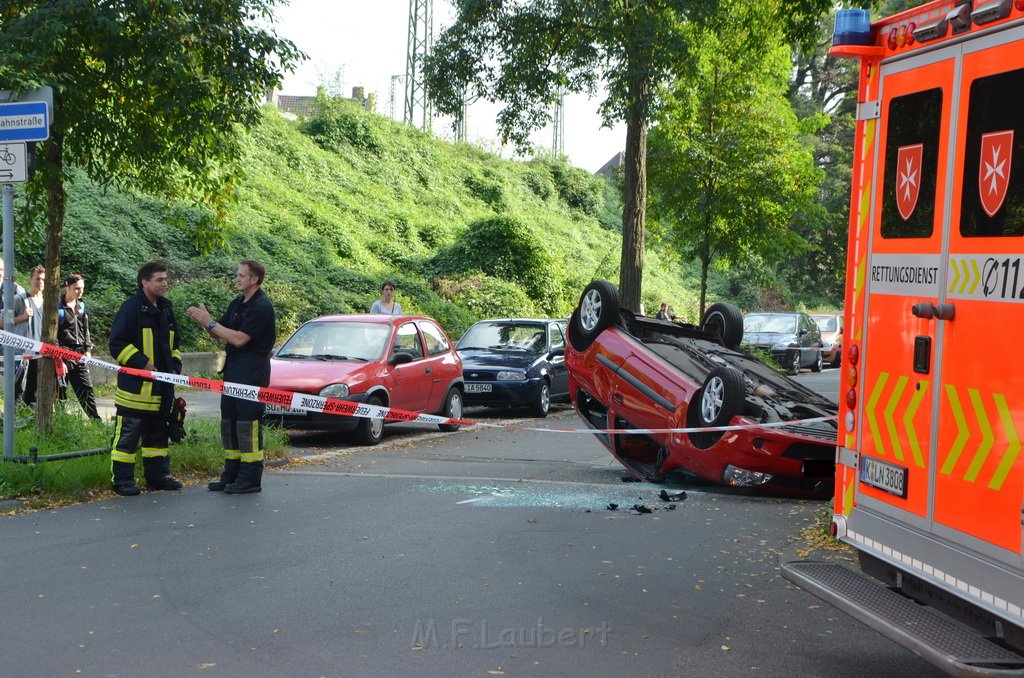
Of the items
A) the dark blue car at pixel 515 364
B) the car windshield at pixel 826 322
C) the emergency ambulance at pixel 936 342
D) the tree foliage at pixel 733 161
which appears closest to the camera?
the emergency ambulance at pixel 936 342

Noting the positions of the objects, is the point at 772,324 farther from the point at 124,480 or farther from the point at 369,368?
the point at 124,480

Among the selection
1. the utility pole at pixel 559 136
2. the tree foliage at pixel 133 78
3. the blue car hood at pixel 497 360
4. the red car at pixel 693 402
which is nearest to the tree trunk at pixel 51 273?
the tree foliage at pixel 133 78

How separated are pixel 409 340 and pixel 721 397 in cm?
623

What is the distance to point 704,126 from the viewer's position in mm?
26266

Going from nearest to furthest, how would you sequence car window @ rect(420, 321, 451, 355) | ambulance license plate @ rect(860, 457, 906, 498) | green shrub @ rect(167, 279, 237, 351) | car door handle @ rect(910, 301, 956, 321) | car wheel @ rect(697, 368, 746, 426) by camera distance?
car door handle @ rect(910, 301, 956, 321), ambulance license plate @ rect(860, 457, 906, 498), car wheel @ rect(697, 368, 746, 426), car window @ rect(420, 321, 451, 355), green shrub @ rect(167, 279, 237, 351)

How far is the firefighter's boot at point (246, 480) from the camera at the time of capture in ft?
30.0

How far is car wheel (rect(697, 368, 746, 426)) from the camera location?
856cm

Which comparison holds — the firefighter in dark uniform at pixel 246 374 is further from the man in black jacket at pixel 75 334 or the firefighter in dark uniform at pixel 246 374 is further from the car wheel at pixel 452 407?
the car wheel at pixel 452 407

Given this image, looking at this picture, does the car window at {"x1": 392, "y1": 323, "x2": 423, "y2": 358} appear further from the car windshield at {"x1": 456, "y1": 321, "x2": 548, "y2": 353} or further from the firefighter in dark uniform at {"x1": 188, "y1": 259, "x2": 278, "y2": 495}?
the firefighter in dark uniform at {"x1": 188, "y1": 259, "x2": 278, "y2": 495}

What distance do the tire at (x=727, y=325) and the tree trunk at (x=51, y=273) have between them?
6.23 m

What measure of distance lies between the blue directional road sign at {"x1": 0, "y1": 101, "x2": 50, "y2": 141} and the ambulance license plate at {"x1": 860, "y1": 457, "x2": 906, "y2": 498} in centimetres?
658

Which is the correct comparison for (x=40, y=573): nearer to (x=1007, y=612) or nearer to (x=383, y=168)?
(x=1007, y=612)

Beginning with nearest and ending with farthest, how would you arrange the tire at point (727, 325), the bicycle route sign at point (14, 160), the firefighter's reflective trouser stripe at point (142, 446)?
the bicycle route sign at point (14, 160), the firefighter's reflective trouser stripe at point (142, 446), the tire at point (727, 325)

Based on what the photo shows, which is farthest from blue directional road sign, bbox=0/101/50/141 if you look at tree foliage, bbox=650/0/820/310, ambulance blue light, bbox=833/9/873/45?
tree foliage, bbox=650/0/820/310
